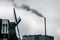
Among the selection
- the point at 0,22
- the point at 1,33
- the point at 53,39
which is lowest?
the point at 53,39

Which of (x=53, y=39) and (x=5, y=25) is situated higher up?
(x=5, y=25)

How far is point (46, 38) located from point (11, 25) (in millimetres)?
31912

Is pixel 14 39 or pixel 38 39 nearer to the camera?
pixel 14 39

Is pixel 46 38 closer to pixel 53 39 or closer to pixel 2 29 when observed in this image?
pixel 53 39

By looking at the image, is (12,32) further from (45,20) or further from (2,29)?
(45,20)

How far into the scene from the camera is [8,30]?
125 feet

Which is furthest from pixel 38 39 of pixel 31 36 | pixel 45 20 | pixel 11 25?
pixel 11 25

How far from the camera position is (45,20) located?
5003 cm

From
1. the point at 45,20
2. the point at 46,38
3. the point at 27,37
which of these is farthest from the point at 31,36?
the point at 45,20

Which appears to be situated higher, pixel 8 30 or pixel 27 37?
pixel 8 30

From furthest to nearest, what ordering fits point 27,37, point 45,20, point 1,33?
point 27,37 < point 45,20 < point 1,33

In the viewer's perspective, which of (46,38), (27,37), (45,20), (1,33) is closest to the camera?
(1,33)

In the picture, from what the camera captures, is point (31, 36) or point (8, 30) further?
point (31, 36)

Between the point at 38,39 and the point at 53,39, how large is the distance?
7.04 metres
